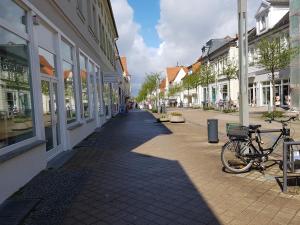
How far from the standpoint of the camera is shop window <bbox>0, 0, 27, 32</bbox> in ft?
18.5

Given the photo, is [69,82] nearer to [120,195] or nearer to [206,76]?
[120,195]

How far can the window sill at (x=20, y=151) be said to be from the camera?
196 inches

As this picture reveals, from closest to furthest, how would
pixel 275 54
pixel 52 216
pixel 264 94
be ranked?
pixel 52 216, pixel 275 54, pixel 264 94

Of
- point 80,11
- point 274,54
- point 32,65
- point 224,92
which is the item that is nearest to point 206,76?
point 224,92

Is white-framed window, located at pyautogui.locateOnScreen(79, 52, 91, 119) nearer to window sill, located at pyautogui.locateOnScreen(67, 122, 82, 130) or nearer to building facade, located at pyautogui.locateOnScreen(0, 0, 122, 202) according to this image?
window sill, located at pyautogui.locateOnScreen(67, 122, 82, 130)

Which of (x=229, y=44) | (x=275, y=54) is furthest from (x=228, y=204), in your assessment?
(x=229, y=44)

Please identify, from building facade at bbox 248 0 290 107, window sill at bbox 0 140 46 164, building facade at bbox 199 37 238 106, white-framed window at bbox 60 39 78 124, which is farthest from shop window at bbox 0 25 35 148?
building facade at bbox 199 37 238 106

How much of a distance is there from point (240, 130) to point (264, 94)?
26.7m

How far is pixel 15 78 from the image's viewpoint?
20.0 feet

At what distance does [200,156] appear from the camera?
26.5ft

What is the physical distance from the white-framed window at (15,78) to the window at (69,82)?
3212 millimetres

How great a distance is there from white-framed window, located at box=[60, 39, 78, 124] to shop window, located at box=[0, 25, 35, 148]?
10.5ft

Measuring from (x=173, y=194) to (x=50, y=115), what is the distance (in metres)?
4.68

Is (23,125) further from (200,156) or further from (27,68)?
(200,156)
